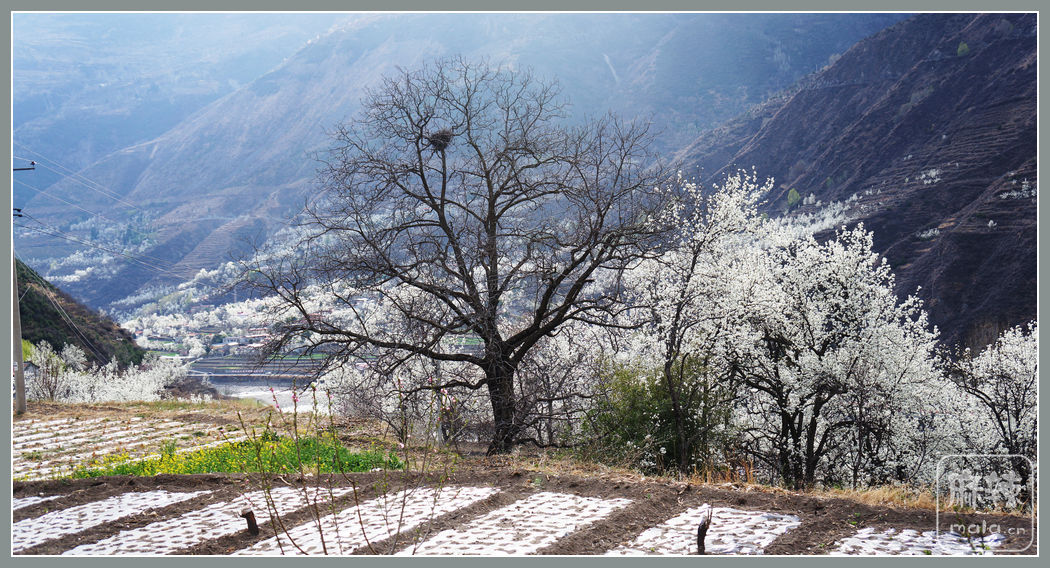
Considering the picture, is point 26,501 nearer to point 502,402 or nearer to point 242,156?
point 502,402

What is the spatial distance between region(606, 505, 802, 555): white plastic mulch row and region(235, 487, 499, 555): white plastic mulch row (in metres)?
1.62

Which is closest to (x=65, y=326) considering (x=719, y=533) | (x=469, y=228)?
(x=469, y=228)

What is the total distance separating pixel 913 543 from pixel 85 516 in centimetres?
689

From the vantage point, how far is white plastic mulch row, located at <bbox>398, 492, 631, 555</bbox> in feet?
15.3

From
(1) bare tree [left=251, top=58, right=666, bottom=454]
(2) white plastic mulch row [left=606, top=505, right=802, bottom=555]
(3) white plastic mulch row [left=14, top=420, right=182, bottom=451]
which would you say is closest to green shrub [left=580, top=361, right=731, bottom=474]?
(1) bare tree [left=251, top=58, right=666, bottom=454]

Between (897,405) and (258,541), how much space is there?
1327 cm

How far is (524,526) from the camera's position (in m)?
5.14

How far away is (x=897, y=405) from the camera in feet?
45.0

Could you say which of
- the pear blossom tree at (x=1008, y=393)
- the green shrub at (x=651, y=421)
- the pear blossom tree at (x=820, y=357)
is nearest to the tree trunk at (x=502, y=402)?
the green shrub at (x=651, y=421)

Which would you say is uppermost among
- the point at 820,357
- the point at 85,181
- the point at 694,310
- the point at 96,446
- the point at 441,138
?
the point at 85,181

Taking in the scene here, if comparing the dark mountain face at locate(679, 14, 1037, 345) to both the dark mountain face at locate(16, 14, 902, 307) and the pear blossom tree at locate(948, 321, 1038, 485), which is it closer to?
the pear blossom tree at locate(948, 321, 1038, 485)

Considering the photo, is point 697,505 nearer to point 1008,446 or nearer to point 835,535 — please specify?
point 835,535

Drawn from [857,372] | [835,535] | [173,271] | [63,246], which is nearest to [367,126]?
[835,535]

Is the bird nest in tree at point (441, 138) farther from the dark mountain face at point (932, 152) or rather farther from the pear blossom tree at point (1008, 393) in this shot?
the dark mountain face at point (932, 152)
